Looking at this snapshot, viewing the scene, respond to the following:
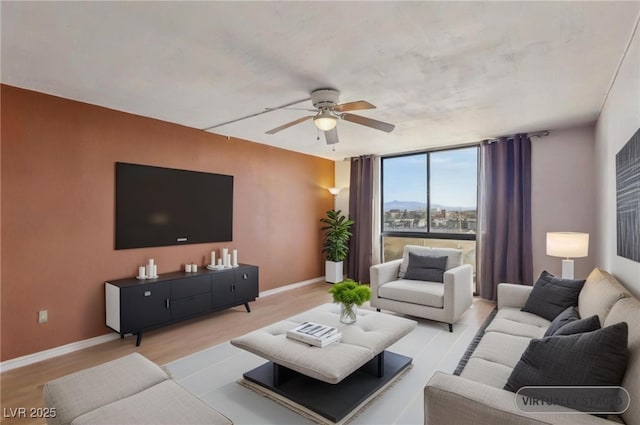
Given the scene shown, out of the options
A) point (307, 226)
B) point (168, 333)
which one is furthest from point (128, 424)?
point (307, 226)

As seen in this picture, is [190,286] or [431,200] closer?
[190,286]

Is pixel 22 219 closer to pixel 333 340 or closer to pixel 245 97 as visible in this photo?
pixel 245 97

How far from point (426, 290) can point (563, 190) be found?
2.39 meters

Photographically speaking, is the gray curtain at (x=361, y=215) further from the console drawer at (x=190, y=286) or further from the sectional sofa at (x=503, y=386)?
the sectional sofa at (x=503, y=386)

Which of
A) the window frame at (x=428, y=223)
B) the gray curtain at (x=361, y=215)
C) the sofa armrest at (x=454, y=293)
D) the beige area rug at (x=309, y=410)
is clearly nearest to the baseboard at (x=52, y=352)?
the beige area rug at (x=309, y=410)

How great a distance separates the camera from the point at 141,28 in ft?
6.79

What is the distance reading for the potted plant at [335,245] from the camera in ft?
20.2

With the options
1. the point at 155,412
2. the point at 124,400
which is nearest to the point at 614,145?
the point at 155,412

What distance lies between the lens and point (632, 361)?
1358 millimetres

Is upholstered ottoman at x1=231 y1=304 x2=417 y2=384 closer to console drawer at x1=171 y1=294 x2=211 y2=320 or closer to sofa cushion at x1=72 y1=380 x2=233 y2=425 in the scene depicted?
sofa cushion at x1=72 y1=380 x2=233 y2=425

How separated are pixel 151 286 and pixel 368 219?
394cm

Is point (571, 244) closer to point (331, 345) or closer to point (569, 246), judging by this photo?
point (569, 246)

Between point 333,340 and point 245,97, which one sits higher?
point 245,97

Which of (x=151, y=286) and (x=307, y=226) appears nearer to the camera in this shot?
(x=151, y=286)
